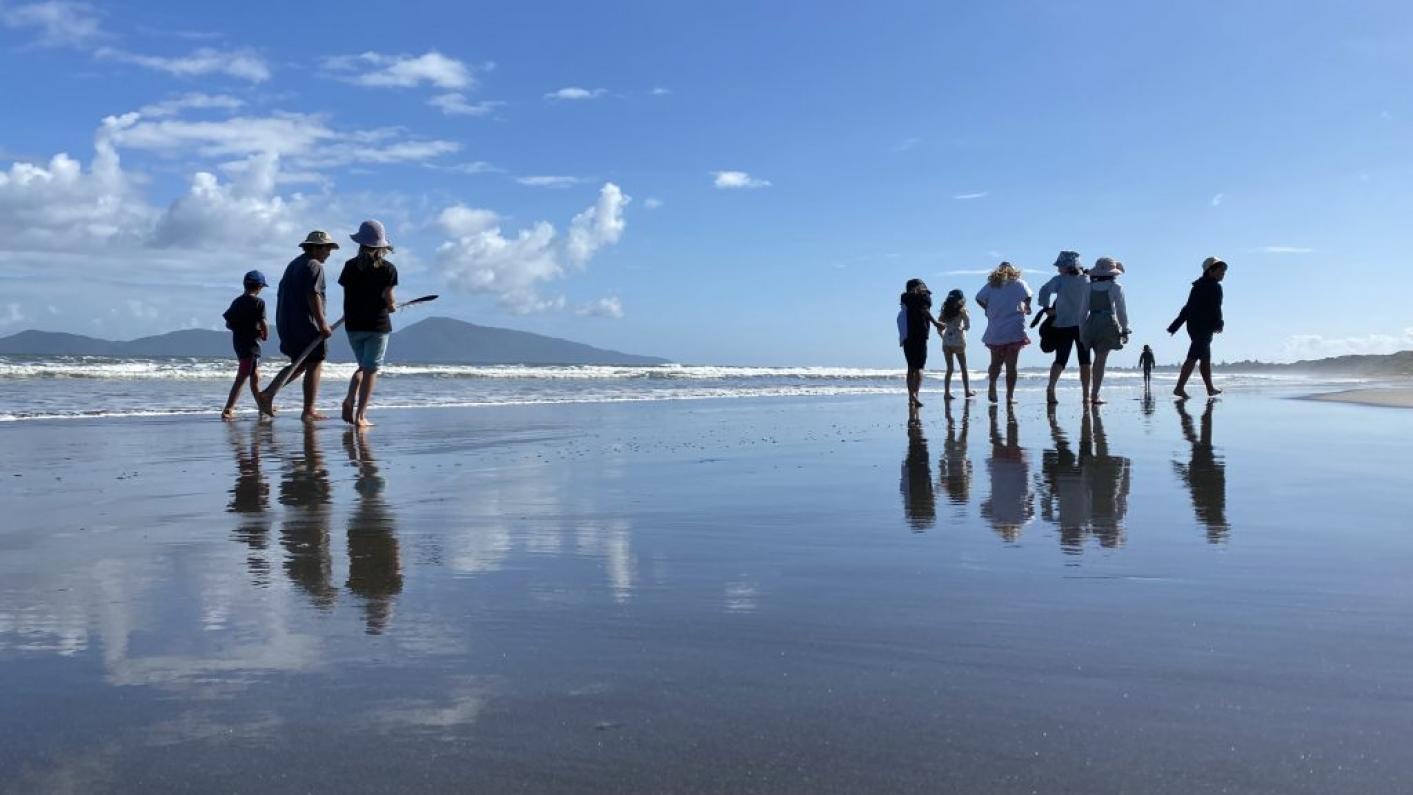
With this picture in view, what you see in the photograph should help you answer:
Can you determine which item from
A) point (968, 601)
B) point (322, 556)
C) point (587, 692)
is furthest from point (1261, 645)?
point (322, 556)

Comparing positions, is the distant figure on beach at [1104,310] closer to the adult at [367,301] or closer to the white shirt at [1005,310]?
the white shirt at [1005,310]

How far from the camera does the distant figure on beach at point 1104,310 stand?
13172 mm

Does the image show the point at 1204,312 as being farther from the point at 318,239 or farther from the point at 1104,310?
the point at 318,239

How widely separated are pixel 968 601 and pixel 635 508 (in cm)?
214

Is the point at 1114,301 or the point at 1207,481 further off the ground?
the point at 1114,301

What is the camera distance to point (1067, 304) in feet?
43.8

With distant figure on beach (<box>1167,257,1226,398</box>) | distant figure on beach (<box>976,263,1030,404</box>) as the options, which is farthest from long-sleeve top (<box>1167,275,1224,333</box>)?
distant figure on beach (<box>976,263,1030,404</box>)

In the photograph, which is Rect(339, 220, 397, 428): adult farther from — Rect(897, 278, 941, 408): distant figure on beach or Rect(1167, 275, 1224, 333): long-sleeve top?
Rect(1167, 275, 1224, 333): long-sleeve top

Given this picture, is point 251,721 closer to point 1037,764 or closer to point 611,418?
point 1037,764

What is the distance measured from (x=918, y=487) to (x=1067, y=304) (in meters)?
9.07

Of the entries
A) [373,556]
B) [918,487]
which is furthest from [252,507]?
[918,487]

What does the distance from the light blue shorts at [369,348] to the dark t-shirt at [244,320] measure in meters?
2.24

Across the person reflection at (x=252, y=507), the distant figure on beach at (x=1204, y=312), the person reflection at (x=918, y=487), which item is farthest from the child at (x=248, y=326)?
the distant figure on beach at (x=1204, y=312)

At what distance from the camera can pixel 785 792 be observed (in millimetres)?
1537
